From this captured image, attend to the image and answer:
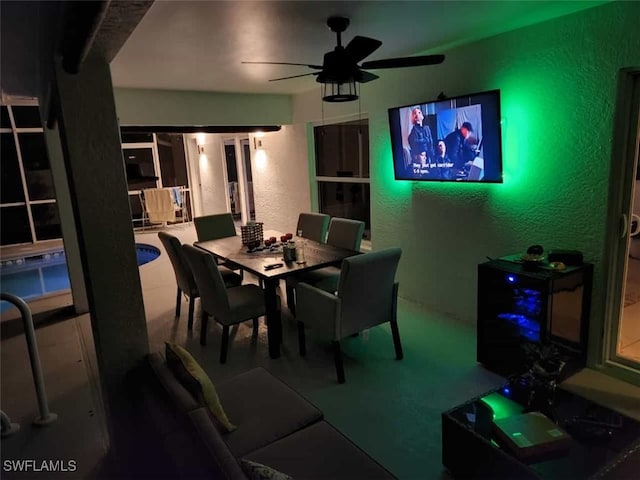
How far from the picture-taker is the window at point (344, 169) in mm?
4781

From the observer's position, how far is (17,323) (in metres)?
3.93

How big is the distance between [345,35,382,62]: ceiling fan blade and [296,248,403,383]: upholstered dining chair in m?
1.19

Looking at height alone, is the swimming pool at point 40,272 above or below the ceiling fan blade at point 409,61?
below

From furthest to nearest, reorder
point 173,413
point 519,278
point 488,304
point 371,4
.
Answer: point 488,304
point 519,278
point 371,4
point 173,413

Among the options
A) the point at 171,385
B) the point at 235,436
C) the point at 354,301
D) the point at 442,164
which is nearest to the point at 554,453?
the point at 235,436

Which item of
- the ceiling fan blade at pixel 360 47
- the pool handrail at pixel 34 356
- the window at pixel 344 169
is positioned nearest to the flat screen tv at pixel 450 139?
the window at pixel 344 169

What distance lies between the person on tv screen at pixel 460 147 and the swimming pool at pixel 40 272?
3.41 m

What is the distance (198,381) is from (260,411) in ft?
1.31

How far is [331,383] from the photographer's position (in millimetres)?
2828

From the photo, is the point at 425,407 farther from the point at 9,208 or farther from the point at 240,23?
the point at 9,208

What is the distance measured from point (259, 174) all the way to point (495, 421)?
5358mm

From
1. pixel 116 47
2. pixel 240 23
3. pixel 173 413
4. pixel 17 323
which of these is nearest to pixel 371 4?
pixel 240 23

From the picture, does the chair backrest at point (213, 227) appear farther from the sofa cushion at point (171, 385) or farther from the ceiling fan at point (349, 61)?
the sofa cushion at point (171, 385)

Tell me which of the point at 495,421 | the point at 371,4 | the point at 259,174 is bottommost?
the point at 495,421
